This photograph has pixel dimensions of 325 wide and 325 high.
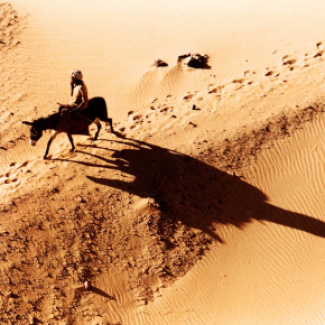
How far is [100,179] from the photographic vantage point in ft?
26.8

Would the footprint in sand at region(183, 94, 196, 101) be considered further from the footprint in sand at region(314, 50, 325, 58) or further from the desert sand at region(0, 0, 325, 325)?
the footprint in sand at region(314, 50, 325, 58)

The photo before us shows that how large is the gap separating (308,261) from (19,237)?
21.0 feet

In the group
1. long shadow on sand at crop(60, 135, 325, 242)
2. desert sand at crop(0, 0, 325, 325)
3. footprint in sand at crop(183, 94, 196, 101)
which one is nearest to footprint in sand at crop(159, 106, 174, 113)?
desert sand at crop(0, 0, 325, 325)

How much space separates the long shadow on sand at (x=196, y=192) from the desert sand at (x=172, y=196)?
0.09 ft

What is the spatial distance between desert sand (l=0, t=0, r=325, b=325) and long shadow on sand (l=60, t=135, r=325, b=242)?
0.03m

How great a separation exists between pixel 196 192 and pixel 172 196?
0.60m

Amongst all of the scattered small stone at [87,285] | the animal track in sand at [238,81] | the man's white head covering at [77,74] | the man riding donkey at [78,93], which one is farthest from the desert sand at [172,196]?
the man's white head covering at [77,74]

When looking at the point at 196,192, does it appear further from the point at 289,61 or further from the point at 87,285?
the point at 289,61

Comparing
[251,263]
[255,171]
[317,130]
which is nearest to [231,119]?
[255,171]

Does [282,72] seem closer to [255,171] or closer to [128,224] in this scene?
[255,171]

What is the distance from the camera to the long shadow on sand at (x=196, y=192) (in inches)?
315

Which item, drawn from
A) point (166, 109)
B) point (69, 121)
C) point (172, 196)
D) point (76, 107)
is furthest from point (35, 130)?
point (166, 109)

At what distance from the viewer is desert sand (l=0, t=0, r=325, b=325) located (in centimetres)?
709

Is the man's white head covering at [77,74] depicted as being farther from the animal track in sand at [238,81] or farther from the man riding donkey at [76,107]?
the animal track in sand at [238,81]
